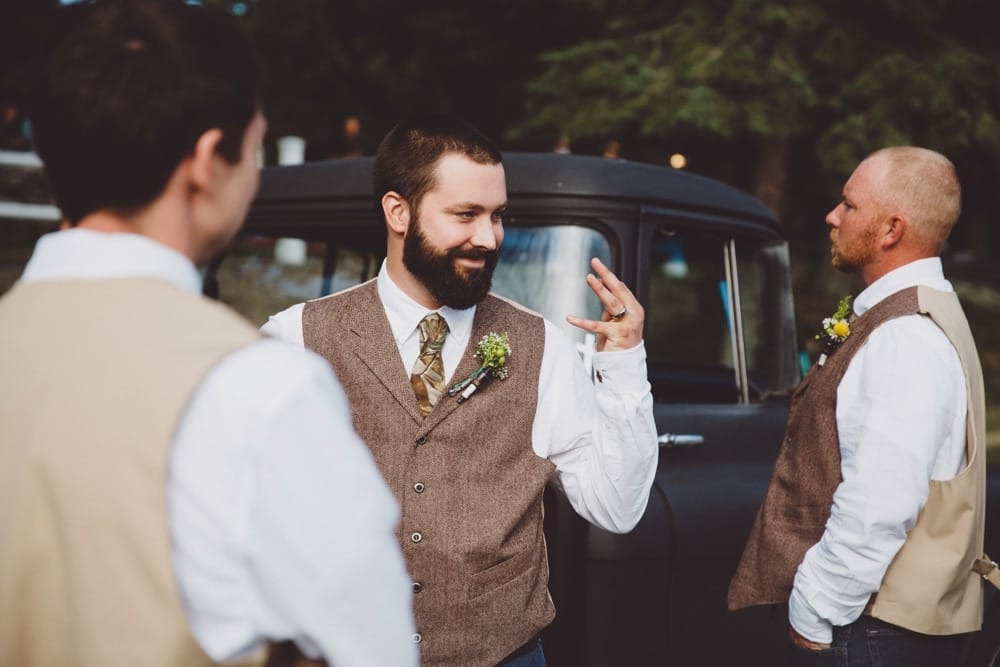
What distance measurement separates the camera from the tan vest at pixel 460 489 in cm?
208

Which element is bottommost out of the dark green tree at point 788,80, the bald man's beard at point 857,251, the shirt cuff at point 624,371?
the shirt cuff at point 624,371

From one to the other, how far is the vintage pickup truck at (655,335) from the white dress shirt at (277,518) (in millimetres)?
1749

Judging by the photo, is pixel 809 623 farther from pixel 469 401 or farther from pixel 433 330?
pixel 433 330

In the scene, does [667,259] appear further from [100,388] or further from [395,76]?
[395,76]

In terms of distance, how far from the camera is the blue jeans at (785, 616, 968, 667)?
235cm

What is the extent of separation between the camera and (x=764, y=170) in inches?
583

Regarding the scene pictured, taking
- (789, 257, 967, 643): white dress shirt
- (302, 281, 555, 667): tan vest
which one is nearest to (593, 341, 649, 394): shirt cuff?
(302, 281, 555, 667): tan vest

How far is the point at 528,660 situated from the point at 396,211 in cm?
110

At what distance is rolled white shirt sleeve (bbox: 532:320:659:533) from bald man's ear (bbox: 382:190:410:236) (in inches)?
18.3

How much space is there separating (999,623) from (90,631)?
3.10 meters

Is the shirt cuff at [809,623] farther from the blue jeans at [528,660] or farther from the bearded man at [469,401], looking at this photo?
the blue jeans at [528,660]

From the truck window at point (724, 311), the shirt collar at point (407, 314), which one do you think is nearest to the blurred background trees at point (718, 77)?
the truck window at point (724, 311)

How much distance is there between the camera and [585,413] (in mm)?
2281

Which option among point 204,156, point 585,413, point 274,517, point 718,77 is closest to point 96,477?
point 274,517
